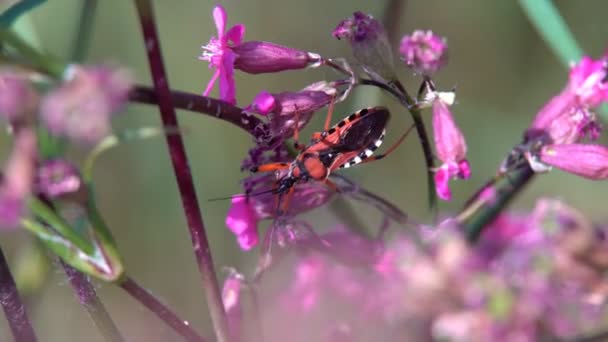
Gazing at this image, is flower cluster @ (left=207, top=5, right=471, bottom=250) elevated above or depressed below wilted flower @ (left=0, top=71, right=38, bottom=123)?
below

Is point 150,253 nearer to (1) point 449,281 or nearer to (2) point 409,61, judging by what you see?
(2) point 409,61

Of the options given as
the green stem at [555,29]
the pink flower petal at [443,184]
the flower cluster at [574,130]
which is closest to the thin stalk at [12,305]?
the pink flower petal at [443,184]

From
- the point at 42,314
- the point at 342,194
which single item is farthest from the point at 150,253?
the point at 342,194

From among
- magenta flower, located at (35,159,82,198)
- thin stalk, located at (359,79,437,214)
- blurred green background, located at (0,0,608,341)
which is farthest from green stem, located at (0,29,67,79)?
blurred green background, located at (0,0,608,341)

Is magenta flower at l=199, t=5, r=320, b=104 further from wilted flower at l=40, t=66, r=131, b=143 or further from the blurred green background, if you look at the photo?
the blurred green background

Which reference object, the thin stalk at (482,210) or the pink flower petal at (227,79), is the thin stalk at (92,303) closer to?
the pink flower petal at (227,79)
